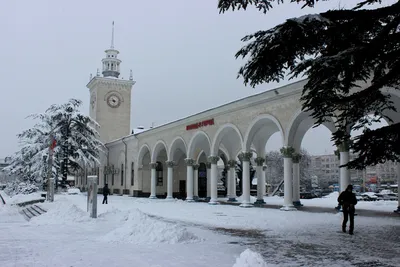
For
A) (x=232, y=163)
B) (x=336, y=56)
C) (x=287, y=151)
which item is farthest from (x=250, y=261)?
(x=232, y=163)

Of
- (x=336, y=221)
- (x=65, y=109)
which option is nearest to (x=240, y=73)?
(x=336, y=221)

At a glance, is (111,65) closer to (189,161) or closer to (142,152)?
(142,152)

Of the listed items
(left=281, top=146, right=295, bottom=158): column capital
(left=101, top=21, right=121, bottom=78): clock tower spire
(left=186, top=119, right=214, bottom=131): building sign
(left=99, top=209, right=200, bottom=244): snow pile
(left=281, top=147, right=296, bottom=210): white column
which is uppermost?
(left=101, top=21, right=121, bottom=78): clock tower spire

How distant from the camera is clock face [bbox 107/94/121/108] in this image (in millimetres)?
52125

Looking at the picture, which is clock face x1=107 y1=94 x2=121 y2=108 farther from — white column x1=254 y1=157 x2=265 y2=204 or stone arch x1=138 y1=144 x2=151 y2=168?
white column x1=254 y1=157 x2=265 y2=204

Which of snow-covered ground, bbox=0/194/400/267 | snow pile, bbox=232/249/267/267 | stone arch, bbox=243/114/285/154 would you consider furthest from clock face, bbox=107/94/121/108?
snow pile, bbox=232/249/267/267

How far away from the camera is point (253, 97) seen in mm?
23078

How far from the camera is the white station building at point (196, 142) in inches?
832

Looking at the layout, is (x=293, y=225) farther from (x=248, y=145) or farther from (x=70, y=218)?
(x=248, y=145)

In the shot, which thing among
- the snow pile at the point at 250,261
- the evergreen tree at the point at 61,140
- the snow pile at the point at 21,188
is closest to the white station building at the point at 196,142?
the evergreen tree at the point at 61,140

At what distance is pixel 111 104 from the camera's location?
52.2 m

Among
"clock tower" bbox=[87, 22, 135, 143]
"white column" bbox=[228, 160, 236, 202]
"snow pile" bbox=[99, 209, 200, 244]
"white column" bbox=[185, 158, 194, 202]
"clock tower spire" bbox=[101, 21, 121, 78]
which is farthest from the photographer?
"clock tower spire" bbox=[101, 21, 121, 78]

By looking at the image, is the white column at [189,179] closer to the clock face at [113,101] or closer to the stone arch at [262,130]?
the stone arch at [262,130]

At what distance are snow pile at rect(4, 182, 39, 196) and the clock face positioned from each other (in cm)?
1478
